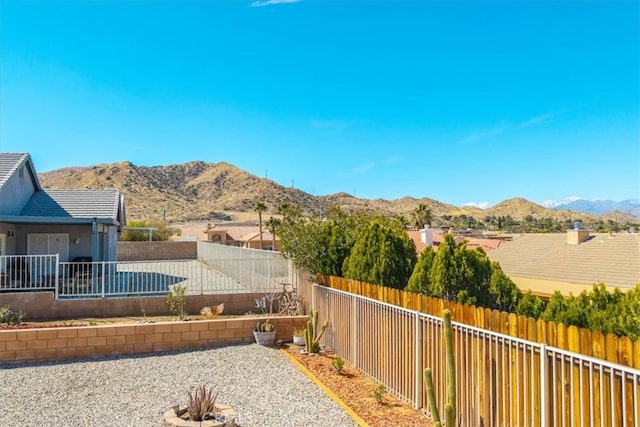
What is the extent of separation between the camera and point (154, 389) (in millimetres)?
8203

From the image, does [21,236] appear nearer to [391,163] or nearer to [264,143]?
[264,143]

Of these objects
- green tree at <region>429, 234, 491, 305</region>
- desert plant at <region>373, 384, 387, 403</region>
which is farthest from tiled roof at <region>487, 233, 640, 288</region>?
desert plant at <region>373, 384, 387, 403</region>

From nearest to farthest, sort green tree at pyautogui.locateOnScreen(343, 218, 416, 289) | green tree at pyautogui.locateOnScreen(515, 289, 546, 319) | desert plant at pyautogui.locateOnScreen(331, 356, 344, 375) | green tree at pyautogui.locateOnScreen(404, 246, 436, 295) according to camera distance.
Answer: green tree at pyautogui.locateOnScreen(515, 289, 546, 319), desert plant at pyautogui.locateOnScreen(331, 356, 344, 375), green tree at pyautogui.locateOnScreen(404, 246, 436, 295), green tree at pyautogui.locateOnScreen(343, 218, 416, 289)

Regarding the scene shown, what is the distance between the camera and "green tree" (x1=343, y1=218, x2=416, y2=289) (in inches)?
424

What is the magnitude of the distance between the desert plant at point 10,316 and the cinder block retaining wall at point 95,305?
0.19 meters

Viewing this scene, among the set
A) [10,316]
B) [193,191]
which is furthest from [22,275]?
[193,191]

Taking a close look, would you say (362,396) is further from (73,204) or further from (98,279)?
(73,204)

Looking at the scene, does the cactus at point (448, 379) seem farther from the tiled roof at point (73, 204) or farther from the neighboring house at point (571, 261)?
the tiled roof at point (73, 204)

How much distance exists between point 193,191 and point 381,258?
102 meters

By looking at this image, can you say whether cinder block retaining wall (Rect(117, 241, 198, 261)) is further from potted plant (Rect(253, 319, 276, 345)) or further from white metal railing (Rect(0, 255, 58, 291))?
potted plant (Rect(253, 319, 276, 345))

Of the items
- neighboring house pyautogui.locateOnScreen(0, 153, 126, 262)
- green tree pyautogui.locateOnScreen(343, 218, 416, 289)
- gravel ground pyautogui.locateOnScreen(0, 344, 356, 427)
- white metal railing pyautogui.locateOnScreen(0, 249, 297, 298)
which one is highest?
neighboring house pyautogui.locateOnScreen(0, 153, 126, 262)

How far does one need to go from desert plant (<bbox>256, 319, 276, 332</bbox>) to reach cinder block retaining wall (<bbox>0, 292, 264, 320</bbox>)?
2733 mm

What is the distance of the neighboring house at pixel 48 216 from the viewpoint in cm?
1870

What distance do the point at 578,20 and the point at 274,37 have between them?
1081 cm
